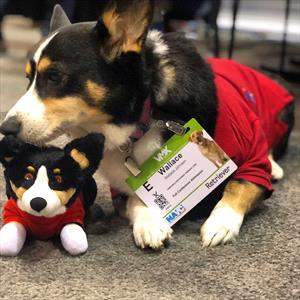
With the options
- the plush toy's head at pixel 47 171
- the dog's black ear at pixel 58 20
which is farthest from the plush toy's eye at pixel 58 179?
the dog's black ear at pixel 58 20

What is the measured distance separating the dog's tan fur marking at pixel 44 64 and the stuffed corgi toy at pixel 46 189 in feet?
0.56

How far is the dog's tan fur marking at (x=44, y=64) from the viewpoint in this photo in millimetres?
1177

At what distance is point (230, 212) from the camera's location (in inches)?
50.9

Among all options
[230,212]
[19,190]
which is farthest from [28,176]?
[230,212]

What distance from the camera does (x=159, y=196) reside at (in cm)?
131

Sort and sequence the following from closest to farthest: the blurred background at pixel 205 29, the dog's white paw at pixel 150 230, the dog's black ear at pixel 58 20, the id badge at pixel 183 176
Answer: the dog's white paw at pixel 150 230, the id badge at pixel 183 176, the dog's black ear at pixel 58 20, the blurred background at pixel 205 29

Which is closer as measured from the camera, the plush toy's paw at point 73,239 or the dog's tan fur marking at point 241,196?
the plush toy's paw at point 73,239

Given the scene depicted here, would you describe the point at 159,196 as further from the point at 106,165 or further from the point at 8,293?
the point at 8,293

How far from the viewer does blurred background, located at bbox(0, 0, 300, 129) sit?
2.45 meters

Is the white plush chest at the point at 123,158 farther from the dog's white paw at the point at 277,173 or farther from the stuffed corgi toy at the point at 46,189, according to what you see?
the dog's white paw at the point at 277,173

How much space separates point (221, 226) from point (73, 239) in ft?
1.15

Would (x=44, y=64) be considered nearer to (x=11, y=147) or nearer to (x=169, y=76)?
(x=11, y=147)

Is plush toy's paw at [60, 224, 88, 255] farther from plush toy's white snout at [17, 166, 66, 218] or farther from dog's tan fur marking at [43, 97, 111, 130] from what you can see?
dog's tan fur marking at [43, 97, 111, 130]

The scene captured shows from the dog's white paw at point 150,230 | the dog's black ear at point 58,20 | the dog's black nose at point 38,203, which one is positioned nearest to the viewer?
the dog's black nose at point 38,203
